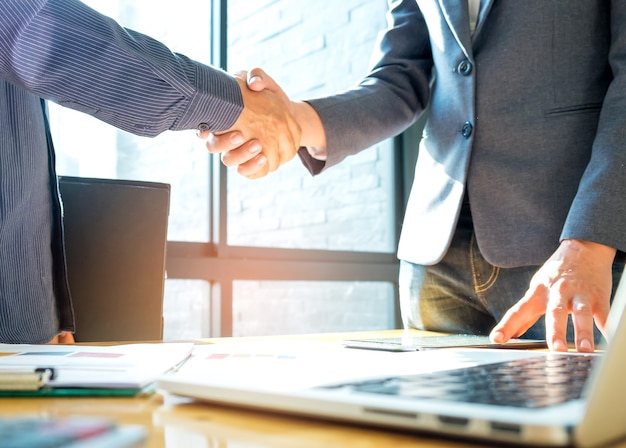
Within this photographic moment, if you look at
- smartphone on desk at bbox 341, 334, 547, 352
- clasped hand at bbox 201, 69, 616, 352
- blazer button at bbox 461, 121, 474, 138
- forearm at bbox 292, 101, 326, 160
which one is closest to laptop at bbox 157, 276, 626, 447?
smartphone on desk at bbox 341, 334, 547, 352

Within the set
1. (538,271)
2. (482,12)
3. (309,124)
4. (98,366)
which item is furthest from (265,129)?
(98,366)

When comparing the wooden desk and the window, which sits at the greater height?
the window

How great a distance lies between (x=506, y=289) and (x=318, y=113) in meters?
0.51

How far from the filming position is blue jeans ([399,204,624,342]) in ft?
3.74

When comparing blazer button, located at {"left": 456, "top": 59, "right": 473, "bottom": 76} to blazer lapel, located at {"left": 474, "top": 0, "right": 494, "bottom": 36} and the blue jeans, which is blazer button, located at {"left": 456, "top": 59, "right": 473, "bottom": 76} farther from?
the blue jeans

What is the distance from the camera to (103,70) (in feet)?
3.43

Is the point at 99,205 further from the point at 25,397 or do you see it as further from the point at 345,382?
the point at 345,382

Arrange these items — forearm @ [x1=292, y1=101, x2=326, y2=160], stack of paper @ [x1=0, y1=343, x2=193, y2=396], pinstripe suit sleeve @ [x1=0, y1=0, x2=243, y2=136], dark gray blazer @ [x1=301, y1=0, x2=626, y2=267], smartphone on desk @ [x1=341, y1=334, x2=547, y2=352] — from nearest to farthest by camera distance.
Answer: stack of paper @ [x1=0, y1=343, x2=193, y2=396], smartphone on desk @ [x1=341, y1=334, x2=547, y2=352], pinstripe suit sleeve @ [x1=0, y1=0, x2=243, y2=136], dark gray blazer @ [x1=301, y1=0, x2=626, y2=267], forearm @ [x1=292, y1=101, x2=326, y2=160]

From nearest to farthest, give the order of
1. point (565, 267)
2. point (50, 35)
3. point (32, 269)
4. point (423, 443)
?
1. point (423, 443)
2. point (565, 267)
3. point (50, 35)
4. point (32, 269)

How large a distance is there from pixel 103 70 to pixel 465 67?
66 cm

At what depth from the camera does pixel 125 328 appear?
4.53 ft

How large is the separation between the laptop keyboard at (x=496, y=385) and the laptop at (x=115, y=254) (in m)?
1.07

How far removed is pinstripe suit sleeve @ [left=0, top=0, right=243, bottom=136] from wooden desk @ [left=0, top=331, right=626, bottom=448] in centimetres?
69

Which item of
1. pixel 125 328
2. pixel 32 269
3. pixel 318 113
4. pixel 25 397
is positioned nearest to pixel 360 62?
pixel 318 113
